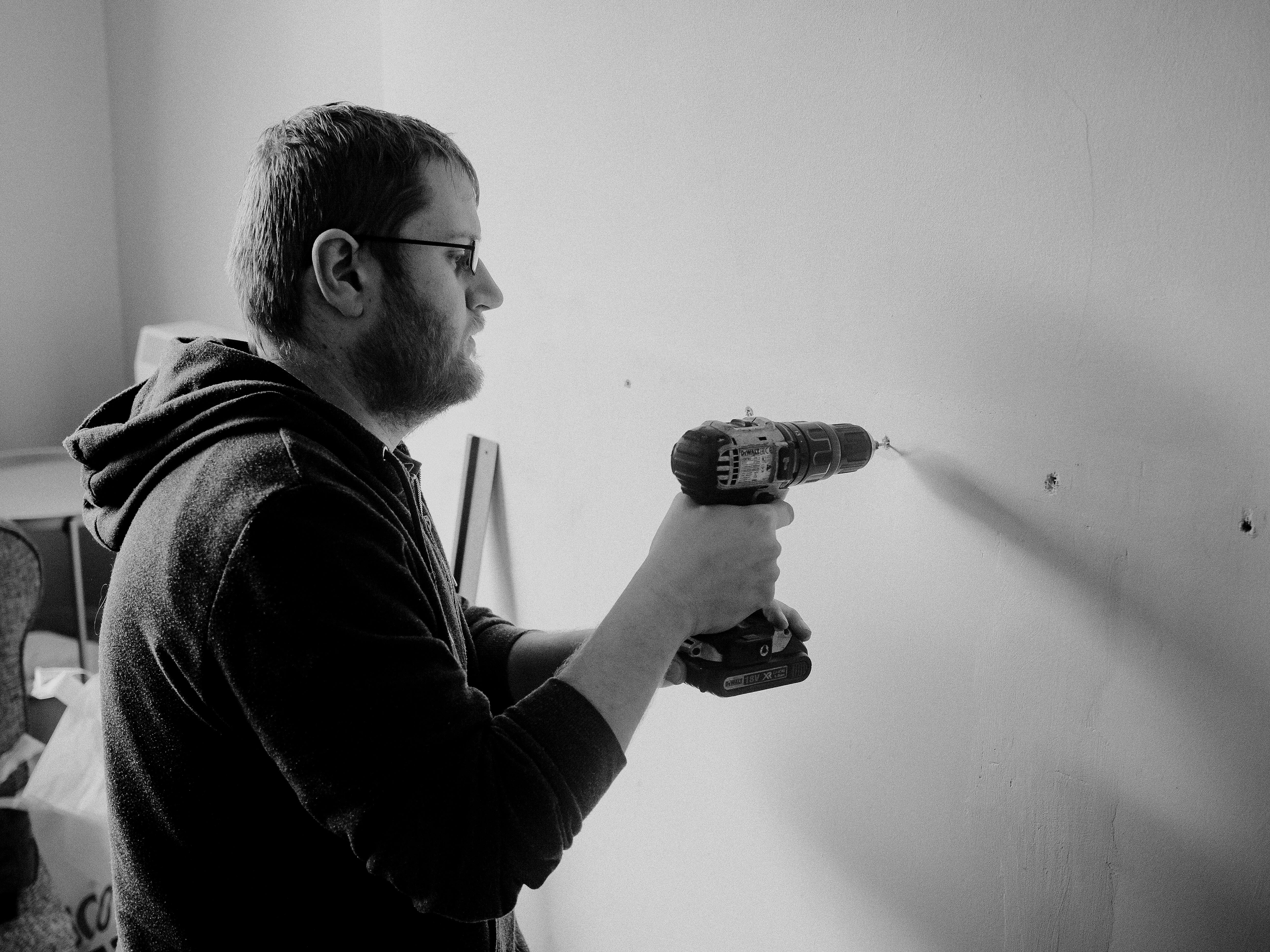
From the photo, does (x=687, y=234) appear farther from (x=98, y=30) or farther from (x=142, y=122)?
(x=98, y=30)

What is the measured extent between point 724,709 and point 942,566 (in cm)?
45

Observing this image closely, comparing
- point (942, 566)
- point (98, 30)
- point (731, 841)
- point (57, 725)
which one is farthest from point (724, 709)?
point (98, 30)

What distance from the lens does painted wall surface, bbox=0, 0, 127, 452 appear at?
10.4 feet

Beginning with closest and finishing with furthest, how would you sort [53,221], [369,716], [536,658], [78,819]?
[369,716]
[536,658]
[78,819]
[53,221]

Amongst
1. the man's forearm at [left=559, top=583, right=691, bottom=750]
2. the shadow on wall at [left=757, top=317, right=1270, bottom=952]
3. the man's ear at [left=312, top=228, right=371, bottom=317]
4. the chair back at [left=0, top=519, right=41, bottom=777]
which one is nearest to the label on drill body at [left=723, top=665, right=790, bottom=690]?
the man's forearm at [left=559, top=583, right=691, bottom=750]

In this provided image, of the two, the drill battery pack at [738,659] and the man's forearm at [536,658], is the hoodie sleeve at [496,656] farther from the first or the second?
the drill battery pack at [738,659]

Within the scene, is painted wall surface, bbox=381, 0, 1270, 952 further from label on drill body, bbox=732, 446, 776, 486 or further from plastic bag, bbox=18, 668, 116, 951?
plastic bag, bbox=18, 668, 116, 951

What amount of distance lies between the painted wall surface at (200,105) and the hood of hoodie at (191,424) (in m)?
1.52

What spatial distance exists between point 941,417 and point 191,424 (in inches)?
30.3

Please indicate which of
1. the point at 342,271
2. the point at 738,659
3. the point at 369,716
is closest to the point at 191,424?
the point at 342,271

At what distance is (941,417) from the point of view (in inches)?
43.0

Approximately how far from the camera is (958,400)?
1071 millimetres

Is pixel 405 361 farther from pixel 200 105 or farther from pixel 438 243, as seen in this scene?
pixel 200 105

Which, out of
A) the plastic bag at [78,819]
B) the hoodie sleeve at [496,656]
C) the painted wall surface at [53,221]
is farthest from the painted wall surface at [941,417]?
the painted wall surface at [53,221]
